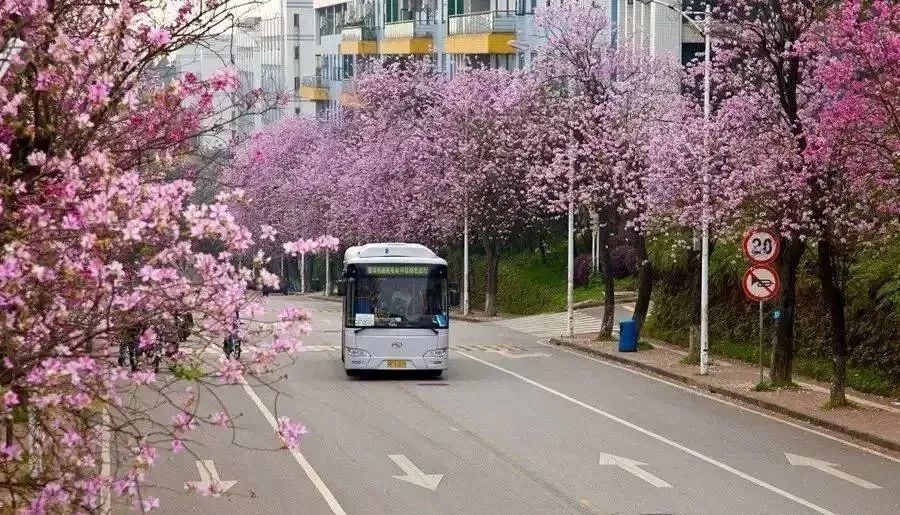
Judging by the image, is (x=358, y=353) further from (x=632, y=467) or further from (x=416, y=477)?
(x=416, y=477)

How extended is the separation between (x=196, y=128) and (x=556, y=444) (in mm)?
10617

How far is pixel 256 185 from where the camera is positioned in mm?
93188

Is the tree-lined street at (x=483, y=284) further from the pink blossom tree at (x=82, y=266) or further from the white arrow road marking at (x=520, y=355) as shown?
the white arrow road marking at (x=520, y=355)

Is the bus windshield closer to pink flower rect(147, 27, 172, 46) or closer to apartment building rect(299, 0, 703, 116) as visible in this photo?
apartment building rect(299, 0, 703, 116)

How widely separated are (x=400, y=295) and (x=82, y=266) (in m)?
23.5

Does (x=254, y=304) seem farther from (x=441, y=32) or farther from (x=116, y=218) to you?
(x=441, y=32)

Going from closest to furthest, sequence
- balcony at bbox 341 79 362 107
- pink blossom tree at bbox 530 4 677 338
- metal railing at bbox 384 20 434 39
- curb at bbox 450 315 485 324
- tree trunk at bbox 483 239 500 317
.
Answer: pink blossom tree at bbox 530 4 677 338 → curb at bbox 450 315 485 324 → tree trunk at bbox 483 239 500 317 → metal railing at bbox 384 20 434 39 → balcony at bbox 341 79 362 107

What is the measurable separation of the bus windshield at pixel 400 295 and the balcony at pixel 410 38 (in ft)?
155

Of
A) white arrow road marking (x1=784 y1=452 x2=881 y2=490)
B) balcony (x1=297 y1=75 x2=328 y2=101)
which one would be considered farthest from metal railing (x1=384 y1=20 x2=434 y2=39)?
white arrow road marking (x1=784 y1=452 x2=881 y2=490)

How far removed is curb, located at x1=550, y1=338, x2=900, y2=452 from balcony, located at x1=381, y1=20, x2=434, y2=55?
40.9 metres

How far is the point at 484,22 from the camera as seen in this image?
7025 cm

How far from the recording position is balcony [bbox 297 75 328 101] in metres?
106

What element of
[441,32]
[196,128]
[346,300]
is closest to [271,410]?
[346,300]

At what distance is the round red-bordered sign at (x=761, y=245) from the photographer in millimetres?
29469
